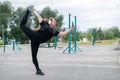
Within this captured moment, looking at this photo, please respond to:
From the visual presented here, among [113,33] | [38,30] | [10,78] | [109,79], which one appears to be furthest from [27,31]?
[113,33]

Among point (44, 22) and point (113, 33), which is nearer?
point (44, 22)

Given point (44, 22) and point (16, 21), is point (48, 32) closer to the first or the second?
point (44, 22)

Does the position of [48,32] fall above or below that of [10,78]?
above

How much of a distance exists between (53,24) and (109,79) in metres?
2.33

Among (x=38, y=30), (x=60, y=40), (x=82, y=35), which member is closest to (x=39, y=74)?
(x=38, y=30)

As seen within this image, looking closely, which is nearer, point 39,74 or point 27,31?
point 27,31

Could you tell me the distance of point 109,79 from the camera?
Result: 10.6 metres

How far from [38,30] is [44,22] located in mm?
296

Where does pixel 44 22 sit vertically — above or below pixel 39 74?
above

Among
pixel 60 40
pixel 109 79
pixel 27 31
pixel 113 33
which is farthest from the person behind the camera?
pixel 113 33

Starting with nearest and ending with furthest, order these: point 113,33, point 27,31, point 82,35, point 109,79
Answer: point 27,31
point 109,79
point 82,35
point 113,33

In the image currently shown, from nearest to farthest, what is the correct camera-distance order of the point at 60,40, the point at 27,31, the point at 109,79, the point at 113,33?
the point at 27,31 < the point at 109,79 < the point at 60,40 < the point at 113,33

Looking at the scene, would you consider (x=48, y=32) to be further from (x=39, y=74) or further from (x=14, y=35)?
(x=14, y=35)

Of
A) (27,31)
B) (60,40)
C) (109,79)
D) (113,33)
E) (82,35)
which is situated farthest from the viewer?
(113,33)
